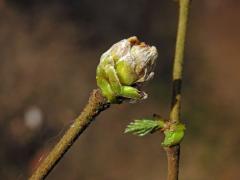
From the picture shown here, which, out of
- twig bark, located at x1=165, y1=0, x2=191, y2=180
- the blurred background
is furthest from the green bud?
the blurred background

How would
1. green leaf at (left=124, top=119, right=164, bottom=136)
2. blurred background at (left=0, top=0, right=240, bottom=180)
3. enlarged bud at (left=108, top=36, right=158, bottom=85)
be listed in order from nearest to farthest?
enlarged bud at (left=108, top=36, right=158, bottom=85), green leaf at (left=124, top=119, right=164, bottom=136), blurred background at (left=0, top=0, right=240, bottom=180)

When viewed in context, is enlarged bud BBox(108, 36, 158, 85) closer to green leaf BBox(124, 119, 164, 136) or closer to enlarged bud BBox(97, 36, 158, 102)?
enlarged bud BBox(97, 36, 158, 102)

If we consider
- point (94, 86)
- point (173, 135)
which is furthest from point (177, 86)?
point (94, 86)

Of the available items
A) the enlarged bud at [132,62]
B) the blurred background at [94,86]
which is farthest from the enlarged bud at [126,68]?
the blurred background at [94,86]

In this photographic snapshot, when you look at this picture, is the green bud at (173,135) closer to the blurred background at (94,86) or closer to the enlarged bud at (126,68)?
the enlarged bud at (126,68)

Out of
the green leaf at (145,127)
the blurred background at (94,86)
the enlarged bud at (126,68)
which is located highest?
the enlarged bud at (126,68)
